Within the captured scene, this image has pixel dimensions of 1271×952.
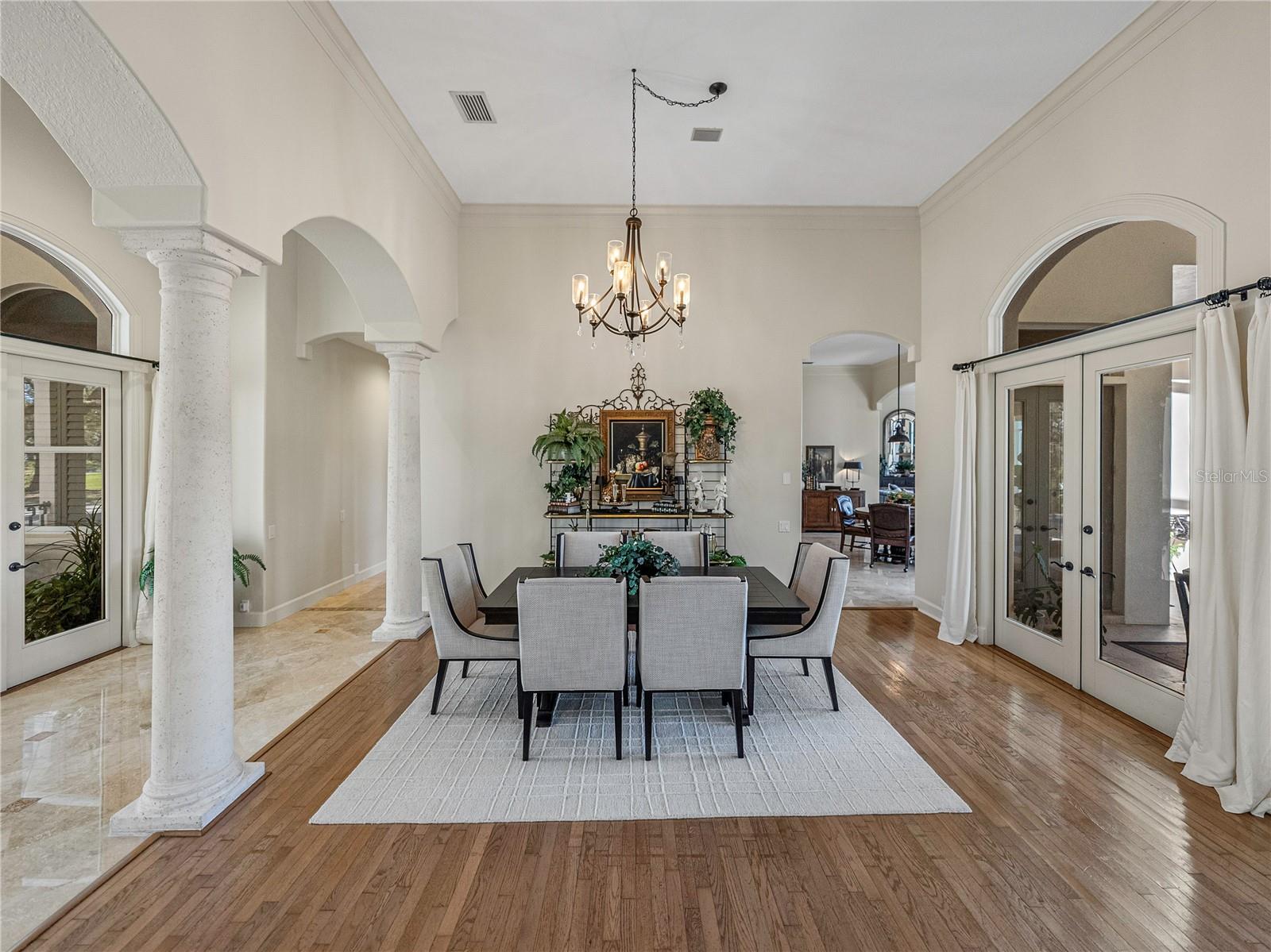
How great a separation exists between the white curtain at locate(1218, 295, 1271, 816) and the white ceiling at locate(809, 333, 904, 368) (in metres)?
6.95

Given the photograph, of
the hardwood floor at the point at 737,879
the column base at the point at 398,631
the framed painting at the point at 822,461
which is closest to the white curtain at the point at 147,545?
the column base at the point at 398,631

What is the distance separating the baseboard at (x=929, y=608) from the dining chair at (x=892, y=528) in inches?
91.4

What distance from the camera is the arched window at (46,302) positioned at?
401 centimetres

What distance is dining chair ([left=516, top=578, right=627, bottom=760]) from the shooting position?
3.07 m

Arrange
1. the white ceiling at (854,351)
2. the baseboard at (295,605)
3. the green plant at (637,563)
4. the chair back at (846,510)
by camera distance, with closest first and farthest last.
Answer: the green plant at (637,563) → the baseboard at (295,605) → the white ceiling at (854,351) → the chair back at (846,510)

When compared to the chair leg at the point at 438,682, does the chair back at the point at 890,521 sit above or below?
above

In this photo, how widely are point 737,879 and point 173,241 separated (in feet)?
10.7

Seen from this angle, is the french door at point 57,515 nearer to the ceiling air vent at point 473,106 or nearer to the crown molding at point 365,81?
the crown molding at point 365,81

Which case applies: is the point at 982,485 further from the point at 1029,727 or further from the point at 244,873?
the point at 244,873

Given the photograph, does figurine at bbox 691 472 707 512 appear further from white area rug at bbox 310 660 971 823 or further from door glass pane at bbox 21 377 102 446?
door glass pane at bbox 21 377 102 446

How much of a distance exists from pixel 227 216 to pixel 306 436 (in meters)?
4.08

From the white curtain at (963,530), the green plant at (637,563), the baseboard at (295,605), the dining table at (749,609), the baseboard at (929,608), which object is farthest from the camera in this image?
the baseboard at (929,608)

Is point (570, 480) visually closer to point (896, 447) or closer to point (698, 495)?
point (698, 495)

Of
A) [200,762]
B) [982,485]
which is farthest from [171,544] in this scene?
[982,485]
